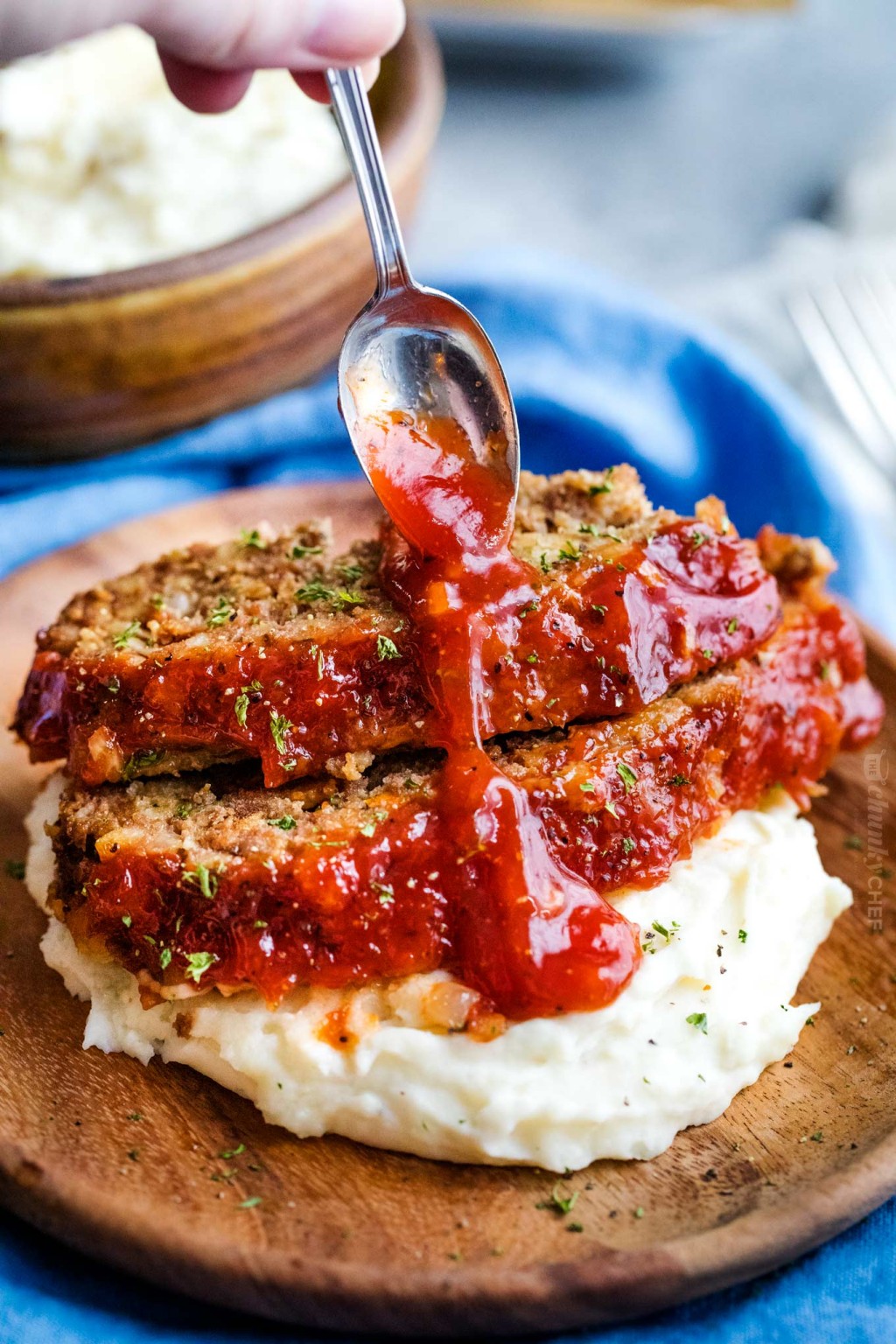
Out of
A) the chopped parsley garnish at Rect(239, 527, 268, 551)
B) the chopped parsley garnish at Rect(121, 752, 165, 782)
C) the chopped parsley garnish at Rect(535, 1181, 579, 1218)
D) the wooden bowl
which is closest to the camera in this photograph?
the chopped parsley garnish at Rect(535, 1181, 579, 1218)

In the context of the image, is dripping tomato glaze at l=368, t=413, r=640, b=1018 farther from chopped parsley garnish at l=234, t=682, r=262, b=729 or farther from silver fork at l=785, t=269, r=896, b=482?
silver fork at l=785, t=269, r=896, b=482

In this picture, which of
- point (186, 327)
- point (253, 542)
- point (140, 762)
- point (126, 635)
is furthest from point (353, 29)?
point (140, 762)

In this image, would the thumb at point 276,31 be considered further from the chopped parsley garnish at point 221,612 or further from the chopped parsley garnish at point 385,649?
the chopped parsley garnish at point 385,649

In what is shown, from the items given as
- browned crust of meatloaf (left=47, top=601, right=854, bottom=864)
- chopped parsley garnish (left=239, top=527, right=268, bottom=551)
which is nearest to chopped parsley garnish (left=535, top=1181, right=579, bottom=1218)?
browned crust of meatloaf (left=47, top=601, right=854, bottom=864)

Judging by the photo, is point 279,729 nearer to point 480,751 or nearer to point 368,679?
point 368,679

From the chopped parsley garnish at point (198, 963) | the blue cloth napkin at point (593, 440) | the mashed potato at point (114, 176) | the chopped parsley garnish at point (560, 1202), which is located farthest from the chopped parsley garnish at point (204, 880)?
the mashed potato at point (114, 176)

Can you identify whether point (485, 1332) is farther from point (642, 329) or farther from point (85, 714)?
point (642, 329)

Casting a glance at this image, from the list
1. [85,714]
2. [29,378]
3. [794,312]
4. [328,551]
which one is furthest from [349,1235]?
[794,312]
